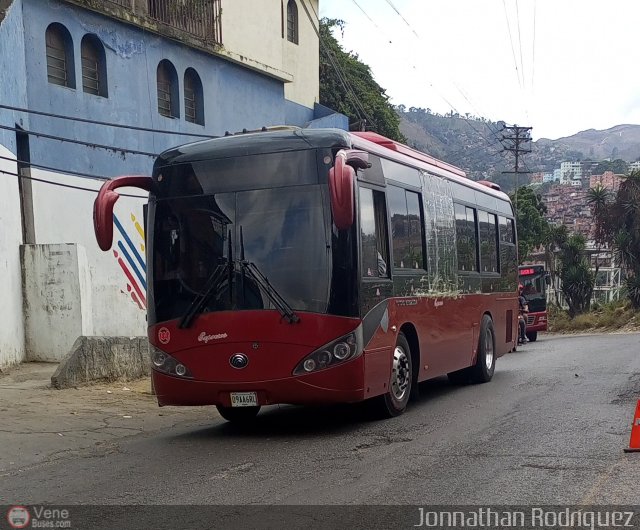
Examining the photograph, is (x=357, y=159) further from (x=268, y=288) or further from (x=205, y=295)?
(x=205, y=295)

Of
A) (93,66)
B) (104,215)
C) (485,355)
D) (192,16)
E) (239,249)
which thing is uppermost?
(192,16)

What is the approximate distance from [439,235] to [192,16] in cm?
1151

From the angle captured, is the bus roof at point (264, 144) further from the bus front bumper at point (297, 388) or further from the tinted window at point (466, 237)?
the tinted window at point (466, 237)

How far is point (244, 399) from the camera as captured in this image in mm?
9266

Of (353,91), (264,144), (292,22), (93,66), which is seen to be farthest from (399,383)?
(353,91)

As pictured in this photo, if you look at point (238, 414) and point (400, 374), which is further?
point (238, 414)

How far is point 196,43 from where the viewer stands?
831 inches

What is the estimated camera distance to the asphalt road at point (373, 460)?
6668mm


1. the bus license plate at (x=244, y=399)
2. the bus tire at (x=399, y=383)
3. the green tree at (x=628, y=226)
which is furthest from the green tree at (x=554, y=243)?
the bus license plate at (x=244, y=399)

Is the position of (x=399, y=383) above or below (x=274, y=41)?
below

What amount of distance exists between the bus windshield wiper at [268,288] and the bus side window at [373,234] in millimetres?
899

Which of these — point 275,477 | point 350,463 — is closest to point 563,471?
point 350,463

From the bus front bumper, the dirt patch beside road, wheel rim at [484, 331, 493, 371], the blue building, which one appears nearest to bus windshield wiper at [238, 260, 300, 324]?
the bus front bumper

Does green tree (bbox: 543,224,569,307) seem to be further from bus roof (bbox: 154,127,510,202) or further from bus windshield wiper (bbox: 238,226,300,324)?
bus windshield wiper (bbox: 238,226,300,324)
